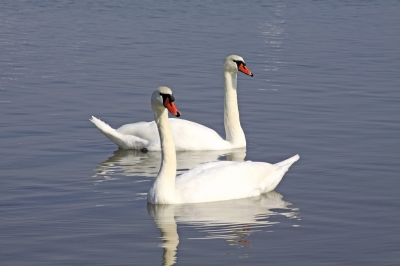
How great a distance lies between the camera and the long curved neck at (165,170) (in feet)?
31.0

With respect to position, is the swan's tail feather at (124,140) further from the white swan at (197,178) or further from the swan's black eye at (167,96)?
the swan's black eye at (167,96)

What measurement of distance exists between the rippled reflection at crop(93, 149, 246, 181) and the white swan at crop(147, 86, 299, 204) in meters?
1.40

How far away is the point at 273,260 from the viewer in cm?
759

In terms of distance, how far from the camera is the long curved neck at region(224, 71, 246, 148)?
1302 cm

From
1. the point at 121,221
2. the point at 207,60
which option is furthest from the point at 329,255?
the point at 207,60

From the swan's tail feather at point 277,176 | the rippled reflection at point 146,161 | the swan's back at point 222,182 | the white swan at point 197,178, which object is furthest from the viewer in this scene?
the rippled reflection at point 146,161

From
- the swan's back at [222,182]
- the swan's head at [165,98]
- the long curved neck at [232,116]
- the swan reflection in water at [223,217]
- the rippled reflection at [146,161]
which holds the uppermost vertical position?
the swan's head at [165,98]

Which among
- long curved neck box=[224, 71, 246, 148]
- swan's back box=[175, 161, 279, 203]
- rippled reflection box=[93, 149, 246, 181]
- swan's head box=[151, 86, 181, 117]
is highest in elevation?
swan's head box=[151, 86, 181, 117]

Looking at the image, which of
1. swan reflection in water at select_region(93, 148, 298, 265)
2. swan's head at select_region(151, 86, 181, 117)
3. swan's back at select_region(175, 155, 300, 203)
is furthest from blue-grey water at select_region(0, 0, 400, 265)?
swan's head at select_region(151, 86, 181, 117)

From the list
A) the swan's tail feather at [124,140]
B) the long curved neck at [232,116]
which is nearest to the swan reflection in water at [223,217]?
the long curved neck at [232,116]

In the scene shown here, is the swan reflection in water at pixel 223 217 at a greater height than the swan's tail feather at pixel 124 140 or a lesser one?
lesser

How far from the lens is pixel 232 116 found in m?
13.4

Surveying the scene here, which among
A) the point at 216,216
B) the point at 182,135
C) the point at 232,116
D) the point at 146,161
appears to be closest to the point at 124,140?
the point at 146,161

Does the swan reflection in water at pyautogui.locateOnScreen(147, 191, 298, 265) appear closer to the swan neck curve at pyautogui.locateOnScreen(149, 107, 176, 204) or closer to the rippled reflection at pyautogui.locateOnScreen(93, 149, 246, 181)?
the swan neck curve at pyautogui.locateOnScreen(149, 107, 176, 204)
